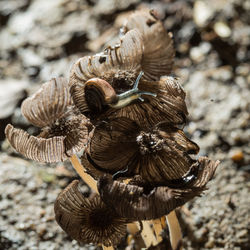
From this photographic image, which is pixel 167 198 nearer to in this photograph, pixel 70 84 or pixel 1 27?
pixel 70 84

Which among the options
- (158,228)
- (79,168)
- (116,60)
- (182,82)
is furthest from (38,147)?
(182,82)

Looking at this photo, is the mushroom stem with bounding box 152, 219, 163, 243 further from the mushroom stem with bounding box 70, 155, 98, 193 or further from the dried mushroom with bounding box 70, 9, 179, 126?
the dried mushroom with bounding box 70, 9, 179, 126

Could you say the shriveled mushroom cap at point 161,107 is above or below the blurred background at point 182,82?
above

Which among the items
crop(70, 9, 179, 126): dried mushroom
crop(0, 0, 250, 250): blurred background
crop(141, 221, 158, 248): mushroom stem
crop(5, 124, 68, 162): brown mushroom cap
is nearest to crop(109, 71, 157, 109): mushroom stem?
crop(70, 9, 179, 126): dried mushroom

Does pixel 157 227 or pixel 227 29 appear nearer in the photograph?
pixel 157 227

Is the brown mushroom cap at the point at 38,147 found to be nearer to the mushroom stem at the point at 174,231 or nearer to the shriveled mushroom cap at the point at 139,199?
the shriveled mushroom cap at the point at 139,199

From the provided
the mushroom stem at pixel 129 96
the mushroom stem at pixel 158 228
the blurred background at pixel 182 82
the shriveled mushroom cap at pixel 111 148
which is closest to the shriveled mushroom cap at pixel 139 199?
the shriveled mushroom cap at pixel 111 148

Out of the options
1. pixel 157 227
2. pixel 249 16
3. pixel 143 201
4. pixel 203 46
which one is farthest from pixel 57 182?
pixel 249 16
